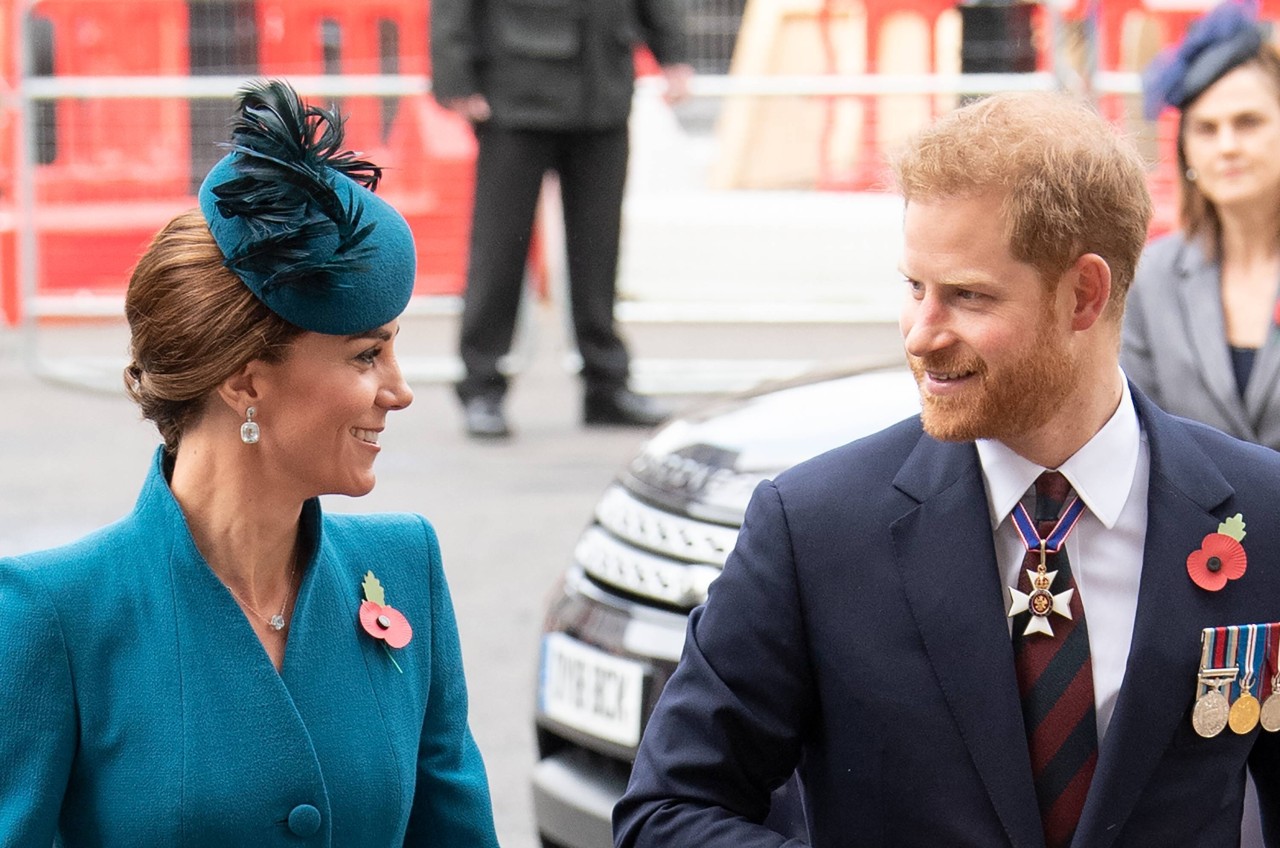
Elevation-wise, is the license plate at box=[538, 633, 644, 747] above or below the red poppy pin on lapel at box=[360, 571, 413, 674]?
below

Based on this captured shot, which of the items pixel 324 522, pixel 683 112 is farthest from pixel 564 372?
pixel 324 522

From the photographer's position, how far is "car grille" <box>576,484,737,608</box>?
4.12 metres

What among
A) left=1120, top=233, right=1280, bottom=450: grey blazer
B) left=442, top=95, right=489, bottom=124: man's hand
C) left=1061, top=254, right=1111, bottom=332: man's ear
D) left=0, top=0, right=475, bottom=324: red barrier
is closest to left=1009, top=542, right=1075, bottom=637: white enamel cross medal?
left=1061, top=254, right=1111, bottom=332: man's ear

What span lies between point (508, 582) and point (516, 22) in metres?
2.55

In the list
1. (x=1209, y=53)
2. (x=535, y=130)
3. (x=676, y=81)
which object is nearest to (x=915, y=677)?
(x=1209, y=53)

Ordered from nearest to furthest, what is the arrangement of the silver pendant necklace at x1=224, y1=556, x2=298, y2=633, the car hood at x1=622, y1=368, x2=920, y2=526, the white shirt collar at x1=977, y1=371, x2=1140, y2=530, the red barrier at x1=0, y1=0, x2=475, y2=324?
1. the white shirt collar at x1=977, y1=371, x2=1140, y2=530
2. the silver pendant necklace at x1=224, y1=556, x2=298, y2=633
3. the car hood at x1=622, y1=368, x2=920, y2=526
4. the red barrier at x1=0, y1=0, x2=475, y2=324

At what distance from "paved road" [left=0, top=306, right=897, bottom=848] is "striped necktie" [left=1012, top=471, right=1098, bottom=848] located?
2542mm

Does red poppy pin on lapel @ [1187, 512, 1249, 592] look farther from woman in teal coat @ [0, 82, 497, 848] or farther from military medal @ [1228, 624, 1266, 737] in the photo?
woman in teal coat @ [0, 82, 497, 848]

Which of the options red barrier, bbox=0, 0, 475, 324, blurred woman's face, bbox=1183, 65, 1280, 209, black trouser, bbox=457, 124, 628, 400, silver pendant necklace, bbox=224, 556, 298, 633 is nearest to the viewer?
silver pendant necklace, bbox=224, 556, 298, 633

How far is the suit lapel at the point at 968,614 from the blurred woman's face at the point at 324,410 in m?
0.70

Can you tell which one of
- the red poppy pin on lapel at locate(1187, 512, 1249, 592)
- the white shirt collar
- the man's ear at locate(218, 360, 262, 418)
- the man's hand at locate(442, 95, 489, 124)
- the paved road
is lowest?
the paved road

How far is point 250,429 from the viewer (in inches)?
107

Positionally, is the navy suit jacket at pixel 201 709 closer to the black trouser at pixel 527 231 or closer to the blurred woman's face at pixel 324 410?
the blurred woman's face at pixel 324 410

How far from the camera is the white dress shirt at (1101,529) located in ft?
8.21
